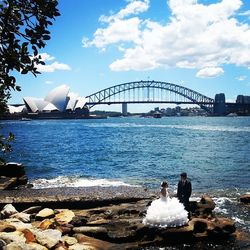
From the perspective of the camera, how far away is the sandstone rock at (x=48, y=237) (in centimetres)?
802

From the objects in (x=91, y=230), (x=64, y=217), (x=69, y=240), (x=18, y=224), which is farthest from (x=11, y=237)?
(x=64, y=217)

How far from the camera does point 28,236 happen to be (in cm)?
816

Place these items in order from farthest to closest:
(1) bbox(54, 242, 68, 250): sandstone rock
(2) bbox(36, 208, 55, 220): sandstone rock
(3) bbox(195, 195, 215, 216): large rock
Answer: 1. (3) bbox(195, 195, 215, 216): large rock
2. (2) bbox(36, 208, 55, 220): sandstone rock
3. (1) bbox(54, 242, 68, 250): sandstone rock

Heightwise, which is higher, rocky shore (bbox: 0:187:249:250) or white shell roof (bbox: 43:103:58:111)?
white shell roof (bbox: 43:103:58:111)

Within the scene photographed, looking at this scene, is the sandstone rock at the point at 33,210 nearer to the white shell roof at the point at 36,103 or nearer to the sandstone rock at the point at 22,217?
the sandstone rock at the point at 22,217

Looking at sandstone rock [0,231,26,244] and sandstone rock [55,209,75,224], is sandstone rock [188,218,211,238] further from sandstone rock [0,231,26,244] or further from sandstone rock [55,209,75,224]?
sandstone rock [0,231,26,244]

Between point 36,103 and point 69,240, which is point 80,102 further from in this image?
point 69,240

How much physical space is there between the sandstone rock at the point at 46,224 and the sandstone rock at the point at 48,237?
723 mm

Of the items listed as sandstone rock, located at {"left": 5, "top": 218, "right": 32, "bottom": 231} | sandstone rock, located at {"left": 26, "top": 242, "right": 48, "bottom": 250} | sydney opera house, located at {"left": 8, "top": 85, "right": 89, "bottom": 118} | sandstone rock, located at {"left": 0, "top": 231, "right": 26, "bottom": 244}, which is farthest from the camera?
sydney opera house, located at {"left": 8, "top": 85, "right": 89, "bottom": 118}

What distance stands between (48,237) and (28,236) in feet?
1.30

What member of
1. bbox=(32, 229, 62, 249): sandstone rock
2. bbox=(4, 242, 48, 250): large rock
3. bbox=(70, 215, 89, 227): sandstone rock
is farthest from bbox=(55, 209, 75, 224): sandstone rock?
bbox=(4, 242, 48, 250): large rock

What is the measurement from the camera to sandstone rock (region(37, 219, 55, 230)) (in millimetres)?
9398

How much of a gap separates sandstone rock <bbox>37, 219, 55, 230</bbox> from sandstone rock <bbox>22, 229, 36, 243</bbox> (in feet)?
3.43

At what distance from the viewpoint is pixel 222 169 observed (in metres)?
26.0
